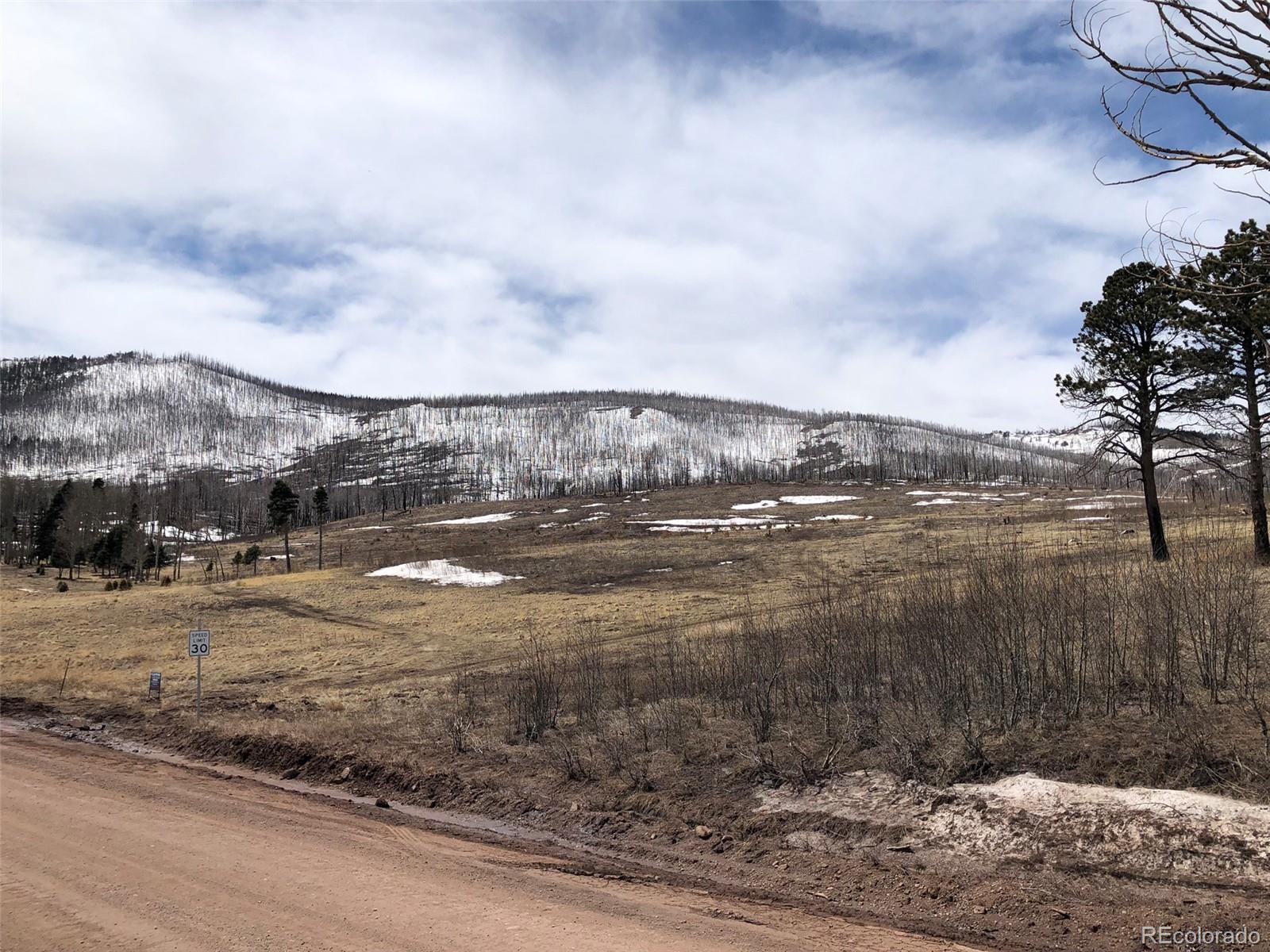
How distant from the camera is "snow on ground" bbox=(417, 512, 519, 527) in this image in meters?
Answer: 116

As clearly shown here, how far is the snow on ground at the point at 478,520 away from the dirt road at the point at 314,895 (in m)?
104

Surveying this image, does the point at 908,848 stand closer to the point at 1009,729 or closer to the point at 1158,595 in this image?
the point at 1009,729

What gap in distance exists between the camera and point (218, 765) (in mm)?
15039

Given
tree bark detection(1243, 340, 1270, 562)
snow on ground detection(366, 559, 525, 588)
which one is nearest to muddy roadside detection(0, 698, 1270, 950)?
tree bark detection(1243, 340, 1270, 562)

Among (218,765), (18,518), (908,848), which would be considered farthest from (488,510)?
(908,848)

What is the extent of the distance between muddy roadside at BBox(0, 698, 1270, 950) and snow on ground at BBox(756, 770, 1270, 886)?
2cm

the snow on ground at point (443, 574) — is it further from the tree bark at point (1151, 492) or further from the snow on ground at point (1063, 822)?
the snow on ground at point (1063, 822)

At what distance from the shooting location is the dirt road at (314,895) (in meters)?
6.86

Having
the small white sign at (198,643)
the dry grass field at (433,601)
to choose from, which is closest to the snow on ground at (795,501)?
the dry grass field at (433,601)

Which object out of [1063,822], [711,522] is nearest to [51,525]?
[711,522]

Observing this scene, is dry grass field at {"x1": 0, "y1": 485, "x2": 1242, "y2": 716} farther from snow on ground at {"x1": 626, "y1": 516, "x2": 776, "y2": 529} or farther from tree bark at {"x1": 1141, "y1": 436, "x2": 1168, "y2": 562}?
snow on ground at {"x1": 626, "y1": 516, "x2": 776, "y2": 529}

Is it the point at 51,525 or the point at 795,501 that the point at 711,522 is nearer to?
the point at 795,501

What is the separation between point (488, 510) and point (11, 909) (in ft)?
422

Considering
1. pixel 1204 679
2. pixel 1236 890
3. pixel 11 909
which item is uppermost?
pixel 1204 679
